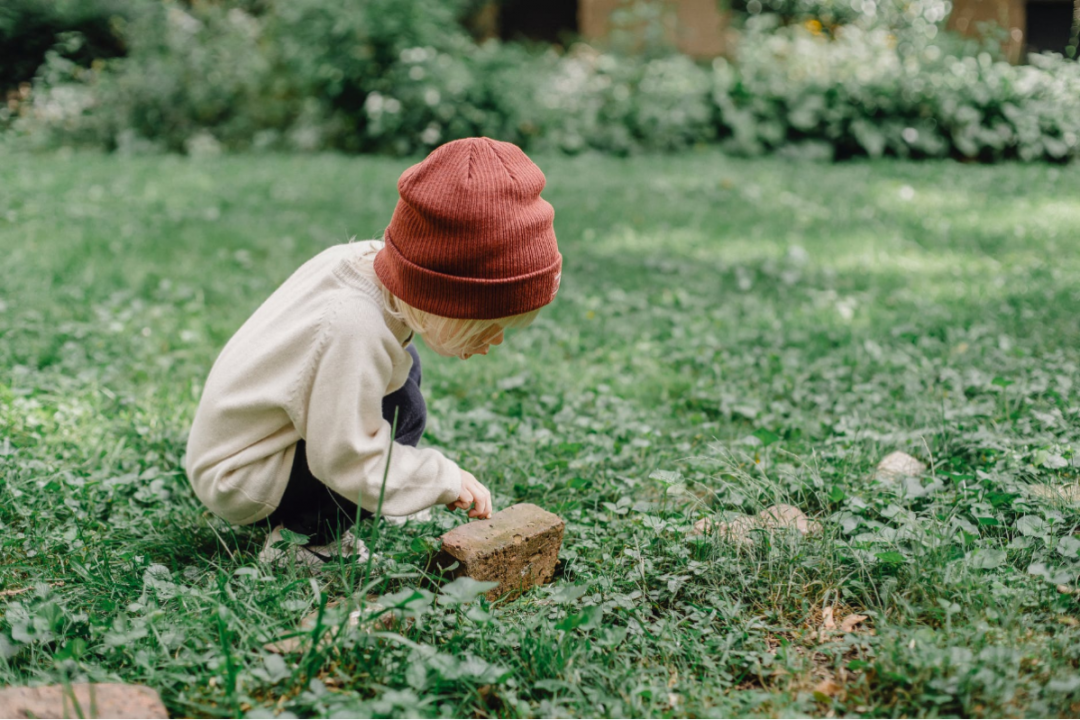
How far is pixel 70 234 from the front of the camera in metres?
4.95

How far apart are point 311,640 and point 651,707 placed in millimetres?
632

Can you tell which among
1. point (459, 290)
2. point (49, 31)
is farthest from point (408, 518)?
point (49, 31)

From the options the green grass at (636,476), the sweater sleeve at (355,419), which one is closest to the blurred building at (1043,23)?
the green grass at (636,476)

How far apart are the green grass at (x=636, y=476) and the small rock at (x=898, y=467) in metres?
0.05

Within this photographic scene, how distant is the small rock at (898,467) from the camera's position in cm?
242

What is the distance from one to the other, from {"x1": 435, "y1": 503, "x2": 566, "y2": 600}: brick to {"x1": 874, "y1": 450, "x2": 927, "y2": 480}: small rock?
3.20 feet

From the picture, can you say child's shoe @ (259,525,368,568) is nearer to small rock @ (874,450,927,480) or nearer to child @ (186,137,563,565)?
child @ (186,137,563,565)

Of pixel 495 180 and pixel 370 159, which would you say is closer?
pixel 495 180

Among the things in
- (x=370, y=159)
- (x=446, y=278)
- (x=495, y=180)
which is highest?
(x=495, y=180)

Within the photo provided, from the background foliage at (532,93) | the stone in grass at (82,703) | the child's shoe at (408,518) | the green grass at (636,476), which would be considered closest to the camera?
the stone in grass at (82,703)

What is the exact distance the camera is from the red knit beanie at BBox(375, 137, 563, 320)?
5.71ft

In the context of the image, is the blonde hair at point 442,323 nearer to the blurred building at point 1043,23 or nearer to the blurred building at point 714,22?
the blurred building at point 714,22

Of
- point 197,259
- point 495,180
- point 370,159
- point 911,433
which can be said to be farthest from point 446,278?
point 370,159

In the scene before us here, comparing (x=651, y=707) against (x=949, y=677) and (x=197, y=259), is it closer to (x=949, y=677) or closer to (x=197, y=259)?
(x=949, y=677)
